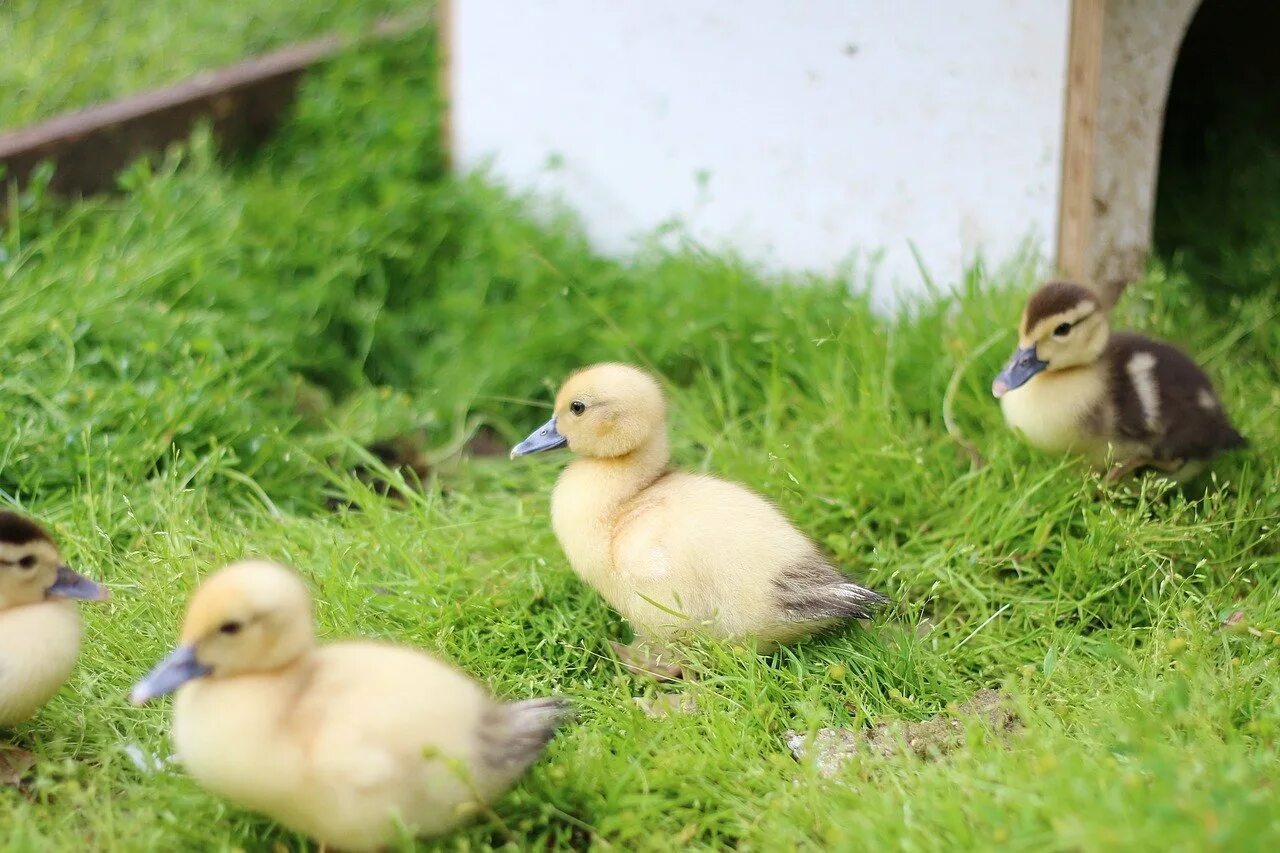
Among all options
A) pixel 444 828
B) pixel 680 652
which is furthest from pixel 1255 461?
pixel 444 828

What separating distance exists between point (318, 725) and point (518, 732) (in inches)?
17.4

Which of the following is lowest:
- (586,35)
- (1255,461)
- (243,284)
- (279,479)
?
(1255,461)

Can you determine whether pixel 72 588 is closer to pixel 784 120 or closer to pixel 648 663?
pixel 648 663

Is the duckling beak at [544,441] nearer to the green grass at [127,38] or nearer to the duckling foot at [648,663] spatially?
the duckling foot at [648,663]

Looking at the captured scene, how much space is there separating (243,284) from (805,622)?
299cm

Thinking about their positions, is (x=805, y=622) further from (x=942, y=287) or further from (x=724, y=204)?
(x=724, y=204)

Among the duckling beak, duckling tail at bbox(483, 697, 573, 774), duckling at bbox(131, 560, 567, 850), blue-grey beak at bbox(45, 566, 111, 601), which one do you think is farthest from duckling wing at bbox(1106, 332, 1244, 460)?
blue-grey beak at bbox(45, 566, 111, 601)

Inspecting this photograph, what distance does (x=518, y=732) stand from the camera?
2855 mm

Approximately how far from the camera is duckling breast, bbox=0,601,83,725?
9.89 feet

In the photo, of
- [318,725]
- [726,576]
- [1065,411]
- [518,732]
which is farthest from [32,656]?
[1065,411]

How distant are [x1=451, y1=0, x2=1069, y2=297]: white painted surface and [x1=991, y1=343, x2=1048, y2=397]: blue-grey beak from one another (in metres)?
0.94

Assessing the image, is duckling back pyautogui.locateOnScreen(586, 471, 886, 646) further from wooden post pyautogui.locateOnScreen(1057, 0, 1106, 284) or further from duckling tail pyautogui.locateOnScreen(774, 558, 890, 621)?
wooden post pyautogui.locateOnScreen(1057, 0, 1106, 284)

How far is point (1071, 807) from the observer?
2.58 m

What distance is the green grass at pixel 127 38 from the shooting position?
6336mm
